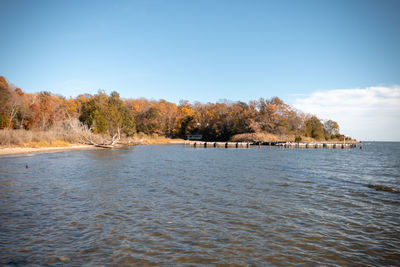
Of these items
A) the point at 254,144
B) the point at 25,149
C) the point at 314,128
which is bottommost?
the point at 25,149

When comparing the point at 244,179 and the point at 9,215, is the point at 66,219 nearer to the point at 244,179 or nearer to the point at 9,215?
the point at 9,215

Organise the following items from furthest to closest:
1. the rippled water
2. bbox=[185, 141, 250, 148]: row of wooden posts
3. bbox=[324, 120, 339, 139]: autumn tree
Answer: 1. bbox=[324, 120, 339, 139]: autumn tree
2. bbox=[185, 141, 250, 148]: row of wooden posts
3. the rippled water

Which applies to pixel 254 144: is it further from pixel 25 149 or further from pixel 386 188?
pixel 386 188

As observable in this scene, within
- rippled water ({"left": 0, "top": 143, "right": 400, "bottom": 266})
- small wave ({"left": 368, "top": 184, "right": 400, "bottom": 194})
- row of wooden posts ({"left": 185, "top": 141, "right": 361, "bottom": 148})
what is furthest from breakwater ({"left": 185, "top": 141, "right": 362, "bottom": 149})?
rippled water ({"left": 0, "top": 143, "right": 400, "bottom": 266})

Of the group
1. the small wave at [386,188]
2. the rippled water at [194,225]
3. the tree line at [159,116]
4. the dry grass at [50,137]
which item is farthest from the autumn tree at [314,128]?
the rippled water at [194,225]

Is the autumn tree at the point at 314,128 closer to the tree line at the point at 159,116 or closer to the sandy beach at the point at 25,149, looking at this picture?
the tree line at the point at 159,116

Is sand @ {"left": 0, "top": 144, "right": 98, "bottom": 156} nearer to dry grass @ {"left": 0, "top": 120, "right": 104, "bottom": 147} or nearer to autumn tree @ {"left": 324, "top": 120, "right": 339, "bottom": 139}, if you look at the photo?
dry grass @ {"left": 0, "top": 120, "right": 104, "bottom": 147}

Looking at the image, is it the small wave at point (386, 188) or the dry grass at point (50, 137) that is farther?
the dry grass at point (50, 137)

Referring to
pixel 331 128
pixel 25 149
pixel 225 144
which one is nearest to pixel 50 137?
pixel 25 149

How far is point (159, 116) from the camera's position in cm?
10069

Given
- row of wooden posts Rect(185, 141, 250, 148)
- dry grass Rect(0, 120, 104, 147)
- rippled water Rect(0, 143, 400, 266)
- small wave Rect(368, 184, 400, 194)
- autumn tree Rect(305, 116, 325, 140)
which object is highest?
autumn tree Rect(305, 116, 325, 140)

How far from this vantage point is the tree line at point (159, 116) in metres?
52.8

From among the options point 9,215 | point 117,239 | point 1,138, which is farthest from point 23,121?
point 117,239

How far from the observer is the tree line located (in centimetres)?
5278
